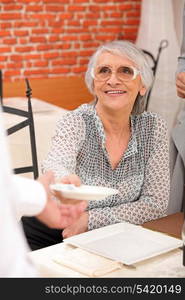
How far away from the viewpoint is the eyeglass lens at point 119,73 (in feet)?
7.40

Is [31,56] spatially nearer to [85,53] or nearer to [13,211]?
[85,53]

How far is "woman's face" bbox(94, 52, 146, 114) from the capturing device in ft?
7.31

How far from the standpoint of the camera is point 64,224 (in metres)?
1.24

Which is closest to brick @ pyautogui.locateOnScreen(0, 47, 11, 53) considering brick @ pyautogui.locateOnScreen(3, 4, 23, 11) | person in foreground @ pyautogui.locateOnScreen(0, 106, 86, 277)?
brick @ pyautogui.locateOnScreen(3, 4, 23, 11)

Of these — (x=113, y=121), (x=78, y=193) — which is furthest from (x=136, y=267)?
(x=113, y=121)

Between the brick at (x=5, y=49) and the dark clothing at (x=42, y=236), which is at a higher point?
the brick at (x=5, y=49)

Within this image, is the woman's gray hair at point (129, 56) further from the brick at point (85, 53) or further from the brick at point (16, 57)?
the brick at point (85, 53)

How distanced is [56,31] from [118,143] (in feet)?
10.7

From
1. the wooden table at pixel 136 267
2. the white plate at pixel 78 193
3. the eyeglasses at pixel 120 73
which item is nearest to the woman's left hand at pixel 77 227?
the wooden table at pixel 136 267

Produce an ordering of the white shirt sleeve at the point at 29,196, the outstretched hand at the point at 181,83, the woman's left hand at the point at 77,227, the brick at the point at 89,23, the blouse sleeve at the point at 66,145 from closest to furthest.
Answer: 1. the white shirt sleeve at the point at 29,196
2. the woman's left hand at the point at 77,227
3. the blouse sleeve at the point at 66,145
4. the outstretched hand at the point at 181,83
5. the brick at the point at 89,23

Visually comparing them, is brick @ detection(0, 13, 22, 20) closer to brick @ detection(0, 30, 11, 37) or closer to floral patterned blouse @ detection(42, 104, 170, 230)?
brick @ detection(0, 30, 11, 37)

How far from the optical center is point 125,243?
63.8 inches

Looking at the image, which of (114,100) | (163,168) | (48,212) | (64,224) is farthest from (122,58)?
(48,212)

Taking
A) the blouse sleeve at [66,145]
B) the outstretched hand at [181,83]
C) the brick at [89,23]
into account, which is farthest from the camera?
the brick at [89,23]
